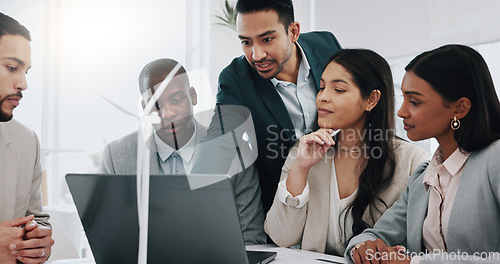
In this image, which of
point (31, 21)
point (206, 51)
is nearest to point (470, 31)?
point (206, 51)

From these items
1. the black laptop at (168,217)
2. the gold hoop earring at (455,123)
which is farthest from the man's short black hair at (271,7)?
the black laptop at (168,217)

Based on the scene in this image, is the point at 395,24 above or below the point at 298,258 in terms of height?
above

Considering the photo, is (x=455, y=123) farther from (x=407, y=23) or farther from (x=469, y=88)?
(x=407, y=23)

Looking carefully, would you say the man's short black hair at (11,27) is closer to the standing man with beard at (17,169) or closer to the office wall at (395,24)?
the standing man with beard at (17,169)

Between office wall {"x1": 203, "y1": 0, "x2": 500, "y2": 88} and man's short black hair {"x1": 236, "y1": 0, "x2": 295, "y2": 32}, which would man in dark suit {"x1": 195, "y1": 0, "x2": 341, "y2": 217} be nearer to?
man's short black hair {"x1": 236, "y1": 0, "x2": 295, "y2": 32}

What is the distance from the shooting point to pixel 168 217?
3.06 ft

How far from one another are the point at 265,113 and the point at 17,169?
866mm

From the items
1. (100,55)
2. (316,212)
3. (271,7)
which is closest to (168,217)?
(100,55)

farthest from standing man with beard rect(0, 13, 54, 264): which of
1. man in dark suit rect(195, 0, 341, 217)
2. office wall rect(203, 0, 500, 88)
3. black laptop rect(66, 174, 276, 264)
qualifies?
office wall rect(203, 0, 500, 88)

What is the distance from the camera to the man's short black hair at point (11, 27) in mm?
1309

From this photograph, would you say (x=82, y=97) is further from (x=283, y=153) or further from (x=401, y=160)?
(x=401, y=160)

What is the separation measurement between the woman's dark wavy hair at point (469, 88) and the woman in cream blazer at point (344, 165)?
356 millimetres

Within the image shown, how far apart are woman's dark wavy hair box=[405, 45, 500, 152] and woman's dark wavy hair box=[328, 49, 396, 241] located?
1.15 feet

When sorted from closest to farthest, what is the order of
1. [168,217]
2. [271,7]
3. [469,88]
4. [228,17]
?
[168,217] → [469,88] → [271,7] → [228,17]
